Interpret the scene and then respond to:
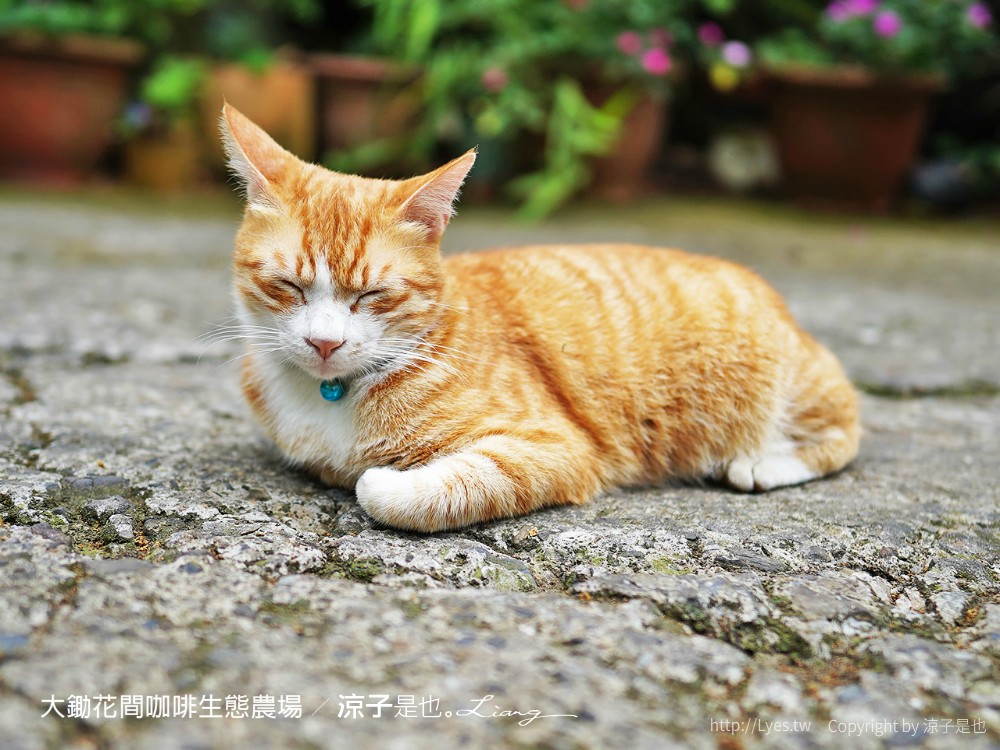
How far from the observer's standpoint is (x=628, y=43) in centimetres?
561

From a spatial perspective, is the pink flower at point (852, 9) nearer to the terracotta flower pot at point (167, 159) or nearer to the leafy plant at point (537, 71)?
the leafy plant at point (537, 71)

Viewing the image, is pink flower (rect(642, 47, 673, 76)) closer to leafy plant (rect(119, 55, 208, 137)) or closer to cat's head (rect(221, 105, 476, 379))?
leafy plant (rect(119, 55, 208, 137))

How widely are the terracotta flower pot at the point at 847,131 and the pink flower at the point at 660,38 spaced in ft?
2.61

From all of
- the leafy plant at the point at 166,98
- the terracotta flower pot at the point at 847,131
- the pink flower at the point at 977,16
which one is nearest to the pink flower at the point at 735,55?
the terracotta flower pot at the point at 847,131

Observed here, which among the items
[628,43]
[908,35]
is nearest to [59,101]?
[628,43]

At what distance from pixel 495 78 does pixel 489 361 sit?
3.83m

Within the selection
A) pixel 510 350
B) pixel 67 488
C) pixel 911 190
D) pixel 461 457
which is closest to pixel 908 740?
pixel 461 457

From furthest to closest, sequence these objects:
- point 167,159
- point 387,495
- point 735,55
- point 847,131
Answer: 1. point 167,159
2. point 847,131
3. point 735,55
4. point 387,495

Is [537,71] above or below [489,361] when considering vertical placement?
above

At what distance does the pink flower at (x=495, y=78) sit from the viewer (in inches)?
213

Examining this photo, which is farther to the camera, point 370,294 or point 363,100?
point 363,100

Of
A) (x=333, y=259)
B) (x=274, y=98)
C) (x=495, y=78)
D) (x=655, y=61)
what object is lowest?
(x=274, y=98)

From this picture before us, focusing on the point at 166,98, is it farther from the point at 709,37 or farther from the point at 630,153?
the point at 709,37

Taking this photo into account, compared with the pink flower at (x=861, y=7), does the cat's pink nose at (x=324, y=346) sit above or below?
below
